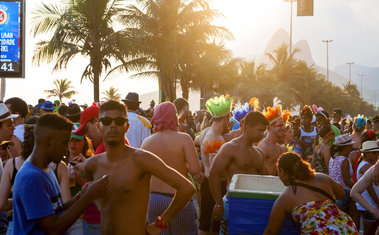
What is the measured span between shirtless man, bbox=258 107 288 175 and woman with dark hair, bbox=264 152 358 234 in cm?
234

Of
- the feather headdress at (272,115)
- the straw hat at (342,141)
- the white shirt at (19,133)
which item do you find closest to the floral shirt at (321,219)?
the feather headdress at (272,115)

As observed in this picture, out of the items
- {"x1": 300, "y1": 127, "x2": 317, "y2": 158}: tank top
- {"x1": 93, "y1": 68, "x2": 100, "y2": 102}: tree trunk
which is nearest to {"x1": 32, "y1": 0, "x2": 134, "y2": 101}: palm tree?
{"x1": 93, "y1": 68, "x2": 100, "y2": 102}: tree trunk

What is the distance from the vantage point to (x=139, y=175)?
3215mm

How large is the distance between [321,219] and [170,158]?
1.90 metres

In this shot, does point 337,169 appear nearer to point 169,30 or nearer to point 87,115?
point 87,115

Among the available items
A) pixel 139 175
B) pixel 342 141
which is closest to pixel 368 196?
pixel 342 141

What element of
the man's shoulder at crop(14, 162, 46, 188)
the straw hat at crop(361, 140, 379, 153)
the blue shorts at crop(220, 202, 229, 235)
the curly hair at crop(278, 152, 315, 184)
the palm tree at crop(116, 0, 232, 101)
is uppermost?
the palm tree at crop(116, 0, 232, 101)

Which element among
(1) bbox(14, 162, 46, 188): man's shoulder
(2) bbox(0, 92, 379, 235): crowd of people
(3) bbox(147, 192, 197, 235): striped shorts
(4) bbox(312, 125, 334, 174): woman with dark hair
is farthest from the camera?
(4) bbox(312, 125, 334, 174): woman with dark hair

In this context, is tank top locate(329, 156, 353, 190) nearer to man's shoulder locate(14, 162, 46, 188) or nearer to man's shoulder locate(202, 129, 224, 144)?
man's shoulder locate(202, 129, 224, 144)

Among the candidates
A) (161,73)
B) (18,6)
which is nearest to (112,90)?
(161,73)

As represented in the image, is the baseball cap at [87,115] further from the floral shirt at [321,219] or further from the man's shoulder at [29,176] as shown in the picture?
the floral shirt at [321,219]

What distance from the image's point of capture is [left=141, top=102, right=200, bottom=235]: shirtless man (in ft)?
15.3

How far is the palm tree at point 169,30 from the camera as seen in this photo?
25375mm

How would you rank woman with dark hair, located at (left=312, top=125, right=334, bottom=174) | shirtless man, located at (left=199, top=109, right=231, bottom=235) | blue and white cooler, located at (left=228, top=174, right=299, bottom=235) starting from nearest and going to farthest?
blue and white cooler, located at (left=228, top=174, right=299, bottom=235) → shirtless man, located at (left=199, top=109, right=231, bottom=235) → woman with dark hair, located at (left=312, top=125, right=334, bottom=174)
